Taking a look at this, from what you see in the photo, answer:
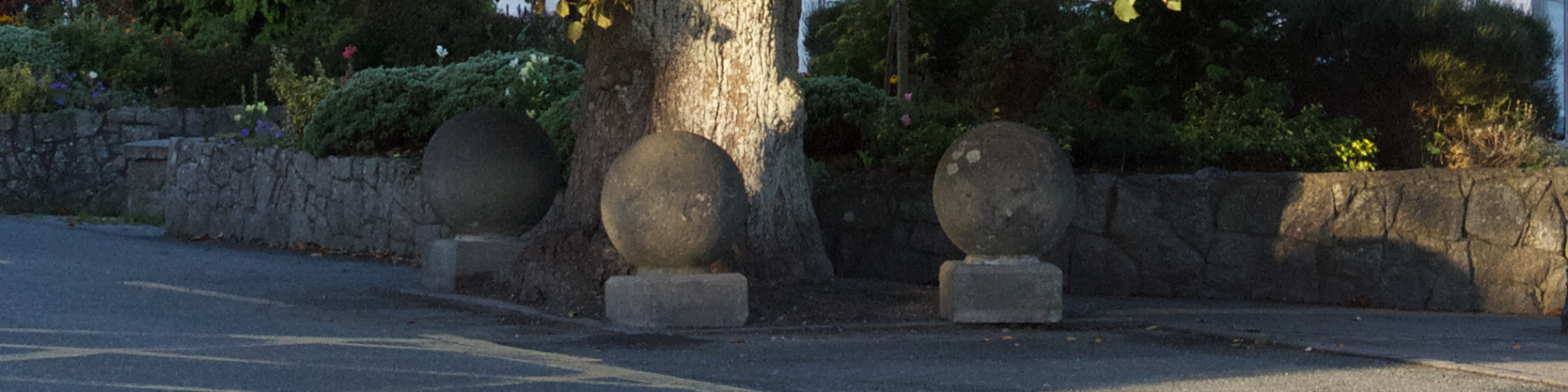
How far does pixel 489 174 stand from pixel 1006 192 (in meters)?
3.20

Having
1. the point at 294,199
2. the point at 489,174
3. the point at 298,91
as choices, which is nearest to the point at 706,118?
the point at 489,174

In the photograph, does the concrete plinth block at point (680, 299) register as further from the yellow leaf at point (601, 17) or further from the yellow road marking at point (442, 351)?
the yellow leaf at point (601, 17)

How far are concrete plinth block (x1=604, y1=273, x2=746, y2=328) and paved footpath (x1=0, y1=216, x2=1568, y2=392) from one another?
14 cm

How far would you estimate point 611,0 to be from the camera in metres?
7.93

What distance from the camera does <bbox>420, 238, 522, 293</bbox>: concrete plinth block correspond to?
878cm

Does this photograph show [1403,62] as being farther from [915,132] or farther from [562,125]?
[562,125]

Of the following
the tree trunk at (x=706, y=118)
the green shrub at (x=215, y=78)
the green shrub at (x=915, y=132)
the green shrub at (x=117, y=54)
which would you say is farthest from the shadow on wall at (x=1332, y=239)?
the green shrub at (x=117, y=54)

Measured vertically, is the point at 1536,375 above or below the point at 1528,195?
below

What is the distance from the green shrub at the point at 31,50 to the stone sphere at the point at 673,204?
13930 millimetres

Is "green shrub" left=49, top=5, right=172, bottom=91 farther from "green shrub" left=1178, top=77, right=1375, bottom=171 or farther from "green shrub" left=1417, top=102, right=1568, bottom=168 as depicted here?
"green shrub" left=1417, top=102, right=1568, bottom=168

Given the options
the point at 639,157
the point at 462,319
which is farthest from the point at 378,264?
the point at 639,157

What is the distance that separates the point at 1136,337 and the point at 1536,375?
1774mm

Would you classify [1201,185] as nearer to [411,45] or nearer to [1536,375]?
[1536,375]

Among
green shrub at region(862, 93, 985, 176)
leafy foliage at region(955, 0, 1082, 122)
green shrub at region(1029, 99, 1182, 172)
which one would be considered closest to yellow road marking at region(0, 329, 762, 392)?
green shrub at region(862, 93, 985, 176)
